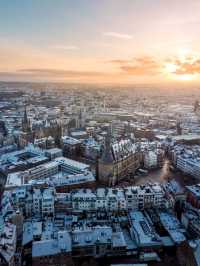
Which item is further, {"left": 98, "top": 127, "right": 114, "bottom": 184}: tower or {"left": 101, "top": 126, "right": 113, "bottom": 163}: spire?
{"left": 101, "top": 126, "right": 113, "bottom": 163}: spire

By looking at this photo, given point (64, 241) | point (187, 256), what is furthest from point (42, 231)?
point (187, 256)

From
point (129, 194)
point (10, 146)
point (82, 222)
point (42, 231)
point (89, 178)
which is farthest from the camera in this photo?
point (10, 146)

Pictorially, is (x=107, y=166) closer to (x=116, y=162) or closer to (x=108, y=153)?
(x=116, y=162)

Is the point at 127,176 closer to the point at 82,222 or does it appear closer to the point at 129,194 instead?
the point at 129,194

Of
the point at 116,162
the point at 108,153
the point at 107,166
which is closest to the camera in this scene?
the point at 107,166

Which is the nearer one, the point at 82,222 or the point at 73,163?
the point at 82,222

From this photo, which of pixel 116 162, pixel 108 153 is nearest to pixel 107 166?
pixel 116 162

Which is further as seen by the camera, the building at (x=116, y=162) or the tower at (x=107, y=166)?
the building at (x=116, y=162)

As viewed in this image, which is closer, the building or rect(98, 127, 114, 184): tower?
rect(98, 127, 114, 184): tower

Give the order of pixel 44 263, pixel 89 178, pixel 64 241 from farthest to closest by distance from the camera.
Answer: pixel 89 178
pixel 64 241
pixel 44 263

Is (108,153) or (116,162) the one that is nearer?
(108,153)

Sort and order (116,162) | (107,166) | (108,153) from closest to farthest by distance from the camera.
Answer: (107,166)
(108,153)
(116,162)
